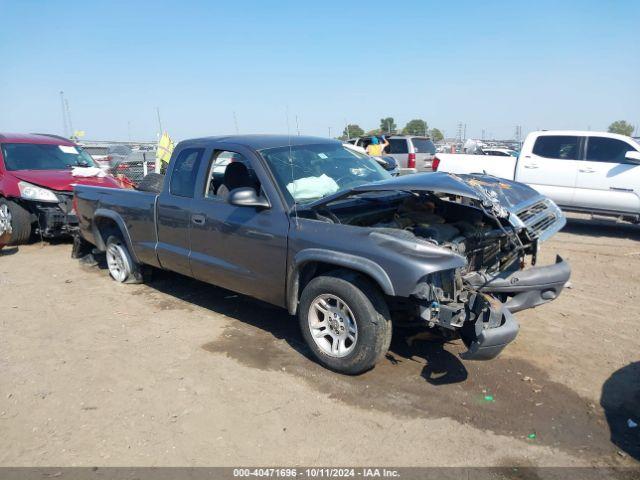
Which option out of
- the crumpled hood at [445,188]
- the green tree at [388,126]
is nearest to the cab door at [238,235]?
the crumpled hood at [445,188]

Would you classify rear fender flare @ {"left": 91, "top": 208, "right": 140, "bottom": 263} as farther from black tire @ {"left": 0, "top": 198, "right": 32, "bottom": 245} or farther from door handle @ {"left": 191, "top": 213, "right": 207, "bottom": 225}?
black tire @ {"left": 0, "top": 198, "right": 32, "bottom": 245}

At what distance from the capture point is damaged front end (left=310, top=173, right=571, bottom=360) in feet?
11.1

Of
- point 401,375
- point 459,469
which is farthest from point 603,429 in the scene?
point 401,375

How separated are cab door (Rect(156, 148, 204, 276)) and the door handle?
7 cm

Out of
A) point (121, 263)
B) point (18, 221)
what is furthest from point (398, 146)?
point (121, 263)

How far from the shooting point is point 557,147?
32.0 ft

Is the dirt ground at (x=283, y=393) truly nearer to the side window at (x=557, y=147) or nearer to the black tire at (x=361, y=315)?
the black tire at (x=361, y=315)

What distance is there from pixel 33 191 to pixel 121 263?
3.07 meters

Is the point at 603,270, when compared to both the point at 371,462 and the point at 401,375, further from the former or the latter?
the point at 371,462

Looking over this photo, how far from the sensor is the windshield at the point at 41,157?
859 centimetres

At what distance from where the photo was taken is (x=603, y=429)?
3.14 m

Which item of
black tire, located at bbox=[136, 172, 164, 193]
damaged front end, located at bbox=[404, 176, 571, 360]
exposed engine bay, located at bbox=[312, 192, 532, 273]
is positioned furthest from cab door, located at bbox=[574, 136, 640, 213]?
black tire, located at bbox=[136, 172, 164, 193]

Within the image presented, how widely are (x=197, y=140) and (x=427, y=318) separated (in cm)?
302

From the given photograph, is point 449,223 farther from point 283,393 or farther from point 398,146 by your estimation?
point 398,146
